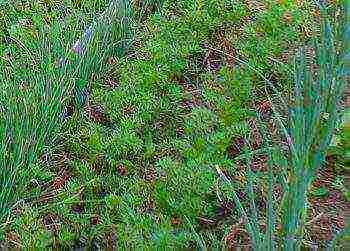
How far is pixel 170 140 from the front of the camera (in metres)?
3.05

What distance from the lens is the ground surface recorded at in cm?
263

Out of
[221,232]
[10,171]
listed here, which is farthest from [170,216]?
[10,171]

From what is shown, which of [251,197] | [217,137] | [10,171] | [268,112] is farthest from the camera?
[268,112]

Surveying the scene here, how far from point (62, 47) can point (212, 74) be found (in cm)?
78

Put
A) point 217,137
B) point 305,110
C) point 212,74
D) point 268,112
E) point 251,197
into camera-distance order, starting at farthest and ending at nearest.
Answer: point 212,74 → point 268,112 → point 217,137 → point 305,110 → point 251,197

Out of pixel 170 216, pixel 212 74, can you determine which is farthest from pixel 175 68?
pixel 170 216

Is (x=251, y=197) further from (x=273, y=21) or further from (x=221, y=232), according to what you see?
(x=273, y=21)

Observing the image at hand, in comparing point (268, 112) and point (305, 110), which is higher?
point (305, 110)

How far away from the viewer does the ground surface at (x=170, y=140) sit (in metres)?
2.63

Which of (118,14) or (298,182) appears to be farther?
(118,14)

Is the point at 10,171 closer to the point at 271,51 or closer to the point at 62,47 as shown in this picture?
the point at 62,47

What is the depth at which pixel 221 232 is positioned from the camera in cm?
263

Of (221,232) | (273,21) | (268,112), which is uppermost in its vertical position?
(273,21)

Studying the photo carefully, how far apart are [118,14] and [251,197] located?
1.87m
